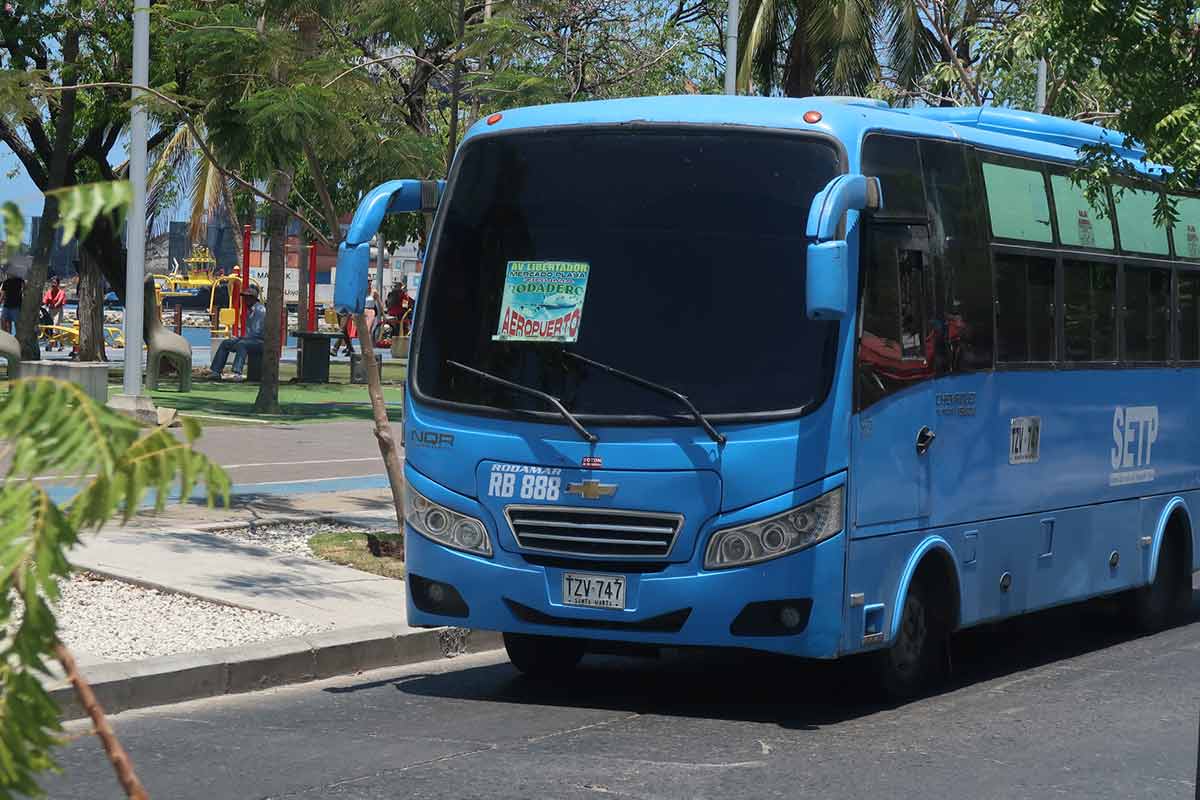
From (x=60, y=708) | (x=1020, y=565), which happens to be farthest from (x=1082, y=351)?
(x=60, y=708)

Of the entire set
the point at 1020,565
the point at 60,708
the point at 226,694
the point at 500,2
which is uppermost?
the point at 500,2

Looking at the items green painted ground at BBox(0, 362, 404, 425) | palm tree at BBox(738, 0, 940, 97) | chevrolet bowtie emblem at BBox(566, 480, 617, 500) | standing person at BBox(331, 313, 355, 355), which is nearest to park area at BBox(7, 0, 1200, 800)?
chevrolet bowtie emblem at BBox(566, 480, 617, 500)

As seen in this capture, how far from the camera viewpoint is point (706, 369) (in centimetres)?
887

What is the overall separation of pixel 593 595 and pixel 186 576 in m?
4.14

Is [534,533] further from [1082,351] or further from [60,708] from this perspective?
[60,708]

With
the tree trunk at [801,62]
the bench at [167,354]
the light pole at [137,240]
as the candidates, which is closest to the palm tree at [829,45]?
the tree trunk at [801,62]

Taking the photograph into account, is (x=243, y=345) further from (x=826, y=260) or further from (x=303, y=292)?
(x=826, y=260)

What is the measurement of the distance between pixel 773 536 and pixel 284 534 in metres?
6.67

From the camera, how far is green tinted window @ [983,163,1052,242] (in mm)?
10562

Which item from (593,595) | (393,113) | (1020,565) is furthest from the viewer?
(393,113)

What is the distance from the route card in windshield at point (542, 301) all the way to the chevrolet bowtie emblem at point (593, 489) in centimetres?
72

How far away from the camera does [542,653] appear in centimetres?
1022

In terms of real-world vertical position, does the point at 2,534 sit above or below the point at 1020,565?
above

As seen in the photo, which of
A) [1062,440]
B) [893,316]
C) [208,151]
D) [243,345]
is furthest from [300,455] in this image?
[243,345]
